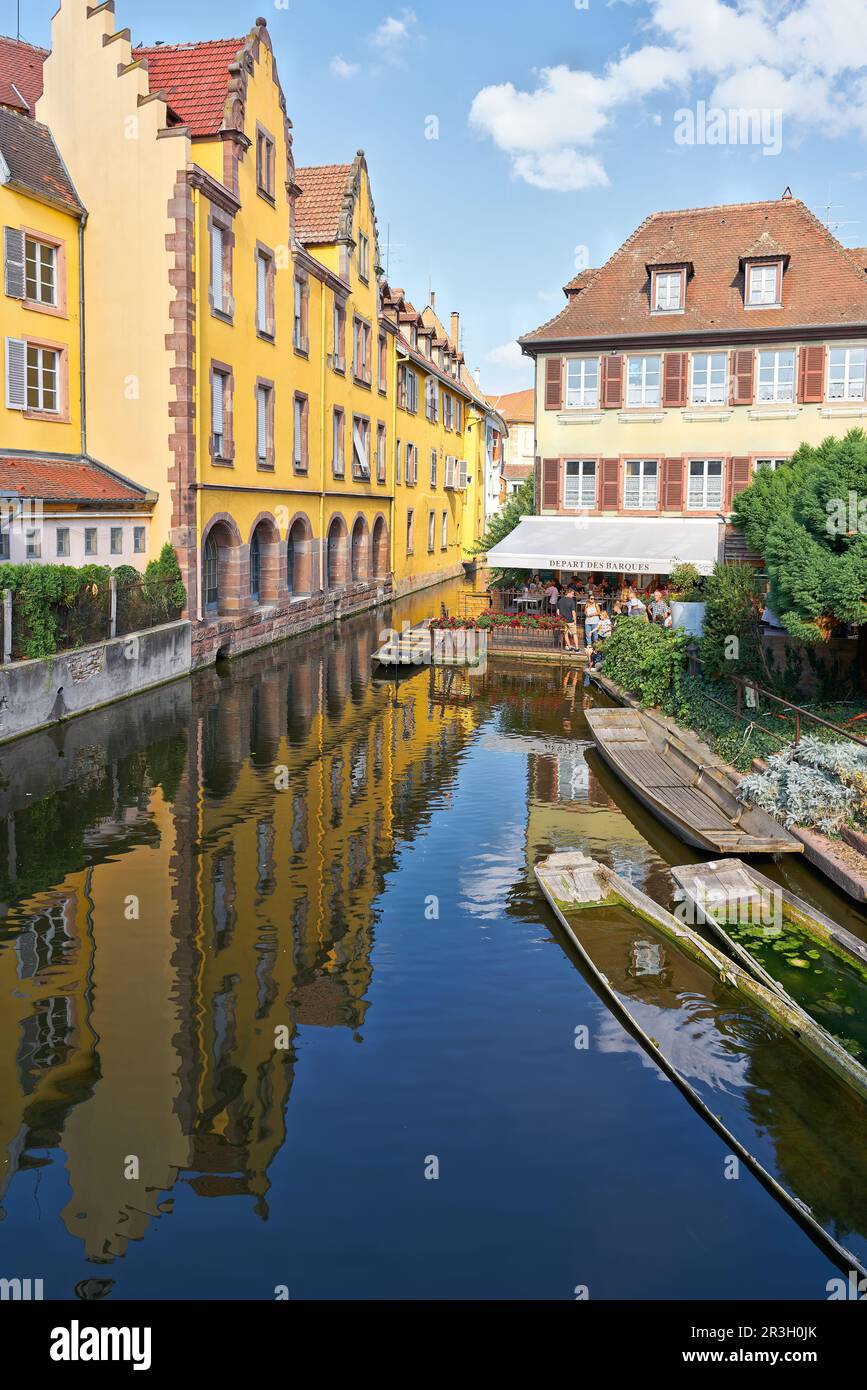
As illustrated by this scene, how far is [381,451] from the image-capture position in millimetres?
46125

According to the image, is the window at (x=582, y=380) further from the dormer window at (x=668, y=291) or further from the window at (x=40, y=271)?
the window at (x=40, y=271)

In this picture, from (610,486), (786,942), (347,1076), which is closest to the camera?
(347,1076)

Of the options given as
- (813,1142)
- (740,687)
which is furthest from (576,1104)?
(740,687)

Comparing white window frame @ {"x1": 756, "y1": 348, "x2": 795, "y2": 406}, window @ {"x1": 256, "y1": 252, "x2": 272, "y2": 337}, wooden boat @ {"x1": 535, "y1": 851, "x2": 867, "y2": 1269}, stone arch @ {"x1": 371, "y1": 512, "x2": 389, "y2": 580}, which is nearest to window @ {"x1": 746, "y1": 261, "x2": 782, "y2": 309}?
white window frame @ {"x1": 756, "y1": 348, "x2": 795, "y2": 406}

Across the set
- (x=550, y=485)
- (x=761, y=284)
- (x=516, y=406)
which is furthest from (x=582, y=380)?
(x=516, y=406)

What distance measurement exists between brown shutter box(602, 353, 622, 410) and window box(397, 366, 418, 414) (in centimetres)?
1524

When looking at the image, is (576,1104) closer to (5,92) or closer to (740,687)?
(740,687)

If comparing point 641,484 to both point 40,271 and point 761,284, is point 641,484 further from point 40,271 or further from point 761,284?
point 40,271

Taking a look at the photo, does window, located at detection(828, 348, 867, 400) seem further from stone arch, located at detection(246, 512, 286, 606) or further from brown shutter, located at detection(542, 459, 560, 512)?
stone arch, located at detection(246, 512, 286, 606)

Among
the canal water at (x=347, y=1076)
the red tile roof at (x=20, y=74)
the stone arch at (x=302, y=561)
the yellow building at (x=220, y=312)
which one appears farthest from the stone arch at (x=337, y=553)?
the canal water at (x=347, y=1076)

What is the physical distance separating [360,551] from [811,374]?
57.0ft

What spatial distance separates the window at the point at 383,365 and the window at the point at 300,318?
30.8 feet

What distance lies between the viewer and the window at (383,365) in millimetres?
45062

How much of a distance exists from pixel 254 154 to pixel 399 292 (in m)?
20.6
